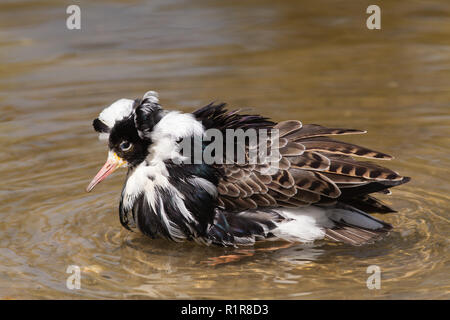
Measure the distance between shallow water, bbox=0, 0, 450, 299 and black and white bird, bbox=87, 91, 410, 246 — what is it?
0.20m

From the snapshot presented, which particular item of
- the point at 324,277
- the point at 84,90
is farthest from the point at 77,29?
the point at 324,277

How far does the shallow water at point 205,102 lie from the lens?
22.3 feet

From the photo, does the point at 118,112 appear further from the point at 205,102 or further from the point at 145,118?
the point at 205,102

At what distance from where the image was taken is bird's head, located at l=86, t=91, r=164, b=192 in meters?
7.21

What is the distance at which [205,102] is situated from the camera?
11000mm

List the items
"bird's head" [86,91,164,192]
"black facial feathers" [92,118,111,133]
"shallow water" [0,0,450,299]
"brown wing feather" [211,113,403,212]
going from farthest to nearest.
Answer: "black facial feathers" [92,118,111,133]
"bird's head" [86,91,164,192]
"brown wing feather" [211,113,403,212]
"shallow water" [0,0,450,299]

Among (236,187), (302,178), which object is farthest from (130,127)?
(302,178)

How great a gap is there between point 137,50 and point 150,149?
5998mm

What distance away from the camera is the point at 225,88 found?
37.8ft

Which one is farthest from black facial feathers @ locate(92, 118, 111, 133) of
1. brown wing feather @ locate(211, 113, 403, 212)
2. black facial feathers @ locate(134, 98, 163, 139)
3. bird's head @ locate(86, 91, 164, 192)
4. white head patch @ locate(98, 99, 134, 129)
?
brown wing feather @ locate(211, 113, 403, 212)

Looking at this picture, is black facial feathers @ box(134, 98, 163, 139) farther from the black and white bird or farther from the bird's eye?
the bird's eye

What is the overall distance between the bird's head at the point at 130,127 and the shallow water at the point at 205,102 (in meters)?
0.79

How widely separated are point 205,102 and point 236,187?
13.1 feet

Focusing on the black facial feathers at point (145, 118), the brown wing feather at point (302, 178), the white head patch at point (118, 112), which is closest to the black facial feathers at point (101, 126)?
the white head patch at point (118, 112)
